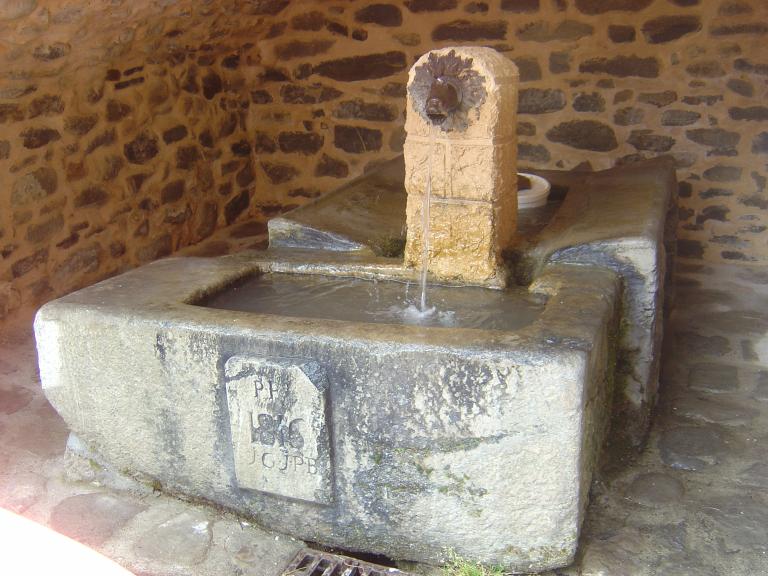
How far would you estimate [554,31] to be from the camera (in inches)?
163

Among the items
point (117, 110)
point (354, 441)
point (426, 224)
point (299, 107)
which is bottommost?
point (354, 441)

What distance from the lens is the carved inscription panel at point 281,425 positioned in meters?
1.87

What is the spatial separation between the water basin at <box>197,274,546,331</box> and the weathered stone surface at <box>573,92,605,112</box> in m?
2.18

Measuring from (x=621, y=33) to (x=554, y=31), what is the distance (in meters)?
0.34

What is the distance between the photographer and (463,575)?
1.88m

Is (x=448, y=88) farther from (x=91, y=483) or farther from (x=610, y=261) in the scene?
(x=91, y=483)

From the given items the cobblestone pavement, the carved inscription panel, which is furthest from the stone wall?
the carved inscription panel

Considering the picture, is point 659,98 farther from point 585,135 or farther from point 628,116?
point 585,135

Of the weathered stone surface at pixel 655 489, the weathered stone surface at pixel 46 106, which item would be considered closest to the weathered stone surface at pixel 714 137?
the weathered stone surface at pixel 655 489

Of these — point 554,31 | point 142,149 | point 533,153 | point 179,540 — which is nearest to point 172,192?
point 142,149

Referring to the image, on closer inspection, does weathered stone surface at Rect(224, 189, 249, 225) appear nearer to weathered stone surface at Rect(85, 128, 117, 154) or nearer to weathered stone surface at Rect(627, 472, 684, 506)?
weathered stone surface at Rect(85, 128, 117, 154)

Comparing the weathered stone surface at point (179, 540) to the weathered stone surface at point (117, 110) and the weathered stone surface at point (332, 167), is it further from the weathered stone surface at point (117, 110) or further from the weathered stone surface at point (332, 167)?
the weathered stone surface at point (332, 167)

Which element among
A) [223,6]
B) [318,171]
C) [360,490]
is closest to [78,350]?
[360,490]

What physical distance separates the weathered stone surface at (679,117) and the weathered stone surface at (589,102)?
1.06ft
